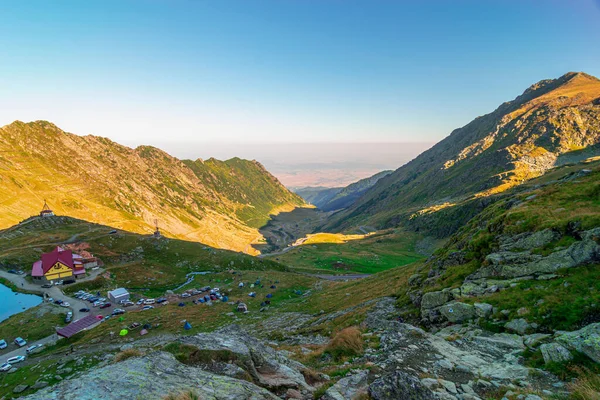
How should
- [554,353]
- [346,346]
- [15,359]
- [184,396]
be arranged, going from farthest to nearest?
[15,359]
[346,346]
[554,353]
[184,396]

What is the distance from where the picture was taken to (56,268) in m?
Result: 80.1

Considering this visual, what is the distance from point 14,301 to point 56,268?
11.7 m

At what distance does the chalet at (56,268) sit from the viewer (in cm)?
7894

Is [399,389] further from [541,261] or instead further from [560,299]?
[541,261]

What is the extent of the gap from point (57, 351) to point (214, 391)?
53264 mm

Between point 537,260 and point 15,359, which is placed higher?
point 537,260

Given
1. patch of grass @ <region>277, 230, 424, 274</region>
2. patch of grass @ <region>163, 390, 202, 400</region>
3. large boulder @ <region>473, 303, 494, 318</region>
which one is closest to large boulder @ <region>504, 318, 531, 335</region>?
large boulder @ <region>473, 303, 494, 318</region>

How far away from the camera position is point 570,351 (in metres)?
13.1

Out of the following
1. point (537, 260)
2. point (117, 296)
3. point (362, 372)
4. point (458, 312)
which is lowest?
point (117, 296)

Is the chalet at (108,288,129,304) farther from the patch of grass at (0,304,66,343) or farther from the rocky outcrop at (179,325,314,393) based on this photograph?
the rocky outcrop at (179,325,314,393)

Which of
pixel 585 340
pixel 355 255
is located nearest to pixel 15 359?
pixel 585 340

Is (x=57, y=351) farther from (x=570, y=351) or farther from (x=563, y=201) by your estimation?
(x=563, y=201)

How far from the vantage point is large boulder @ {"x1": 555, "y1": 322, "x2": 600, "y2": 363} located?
1227cm

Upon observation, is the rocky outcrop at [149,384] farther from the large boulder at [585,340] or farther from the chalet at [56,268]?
the chalet at [56,268]
